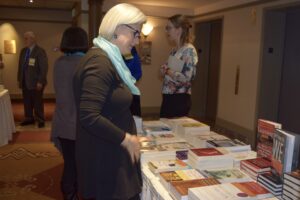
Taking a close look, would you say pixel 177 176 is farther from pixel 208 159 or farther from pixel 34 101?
pixel 34 101

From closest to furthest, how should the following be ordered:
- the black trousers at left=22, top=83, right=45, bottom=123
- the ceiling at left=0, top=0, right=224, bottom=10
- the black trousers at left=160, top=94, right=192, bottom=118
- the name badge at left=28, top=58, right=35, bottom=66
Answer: the black trousers at left=160, top=94, right=192, bottom=118 < the name badge at left=28, top=58, right=35, bottom=66 < the black trousers at left=22, top=83, right=45, bottom=123 < the ceiling at left=0, top=0, right=224, bottom=10

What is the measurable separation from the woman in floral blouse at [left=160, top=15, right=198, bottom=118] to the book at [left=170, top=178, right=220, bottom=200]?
1.26 meters

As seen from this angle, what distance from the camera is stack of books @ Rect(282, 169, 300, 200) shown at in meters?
1.18

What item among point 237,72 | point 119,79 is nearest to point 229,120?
point 237,72

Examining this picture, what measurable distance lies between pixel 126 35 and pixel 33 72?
446 cm

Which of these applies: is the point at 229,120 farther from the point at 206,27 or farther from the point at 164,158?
the point at 164,158

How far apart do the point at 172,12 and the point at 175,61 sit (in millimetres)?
4854

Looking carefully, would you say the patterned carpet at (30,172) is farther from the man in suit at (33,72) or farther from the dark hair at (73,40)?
the dark hair at (73,40)

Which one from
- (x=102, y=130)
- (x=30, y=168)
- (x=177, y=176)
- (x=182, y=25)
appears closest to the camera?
(x=102, y=130)

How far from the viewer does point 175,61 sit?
2.50 metres

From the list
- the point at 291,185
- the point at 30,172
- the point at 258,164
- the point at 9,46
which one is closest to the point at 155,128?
the point at 258,164

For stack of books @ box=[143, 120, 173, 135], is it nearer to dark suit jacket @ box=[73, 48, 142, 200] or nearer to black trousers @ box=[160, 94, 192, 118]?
black trousers @ box=[160, 94, 192, 118]

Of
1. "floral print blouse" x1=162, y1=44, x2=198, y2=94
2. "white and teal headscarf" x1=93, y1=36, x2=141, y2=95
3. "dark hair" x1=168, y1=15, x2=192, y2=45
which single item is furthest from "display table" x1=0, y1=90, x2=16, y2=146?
"white and teal headscarf" x1=93, y1=36, x2=141, y2=95

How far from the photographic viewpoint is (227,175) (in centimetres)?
144
